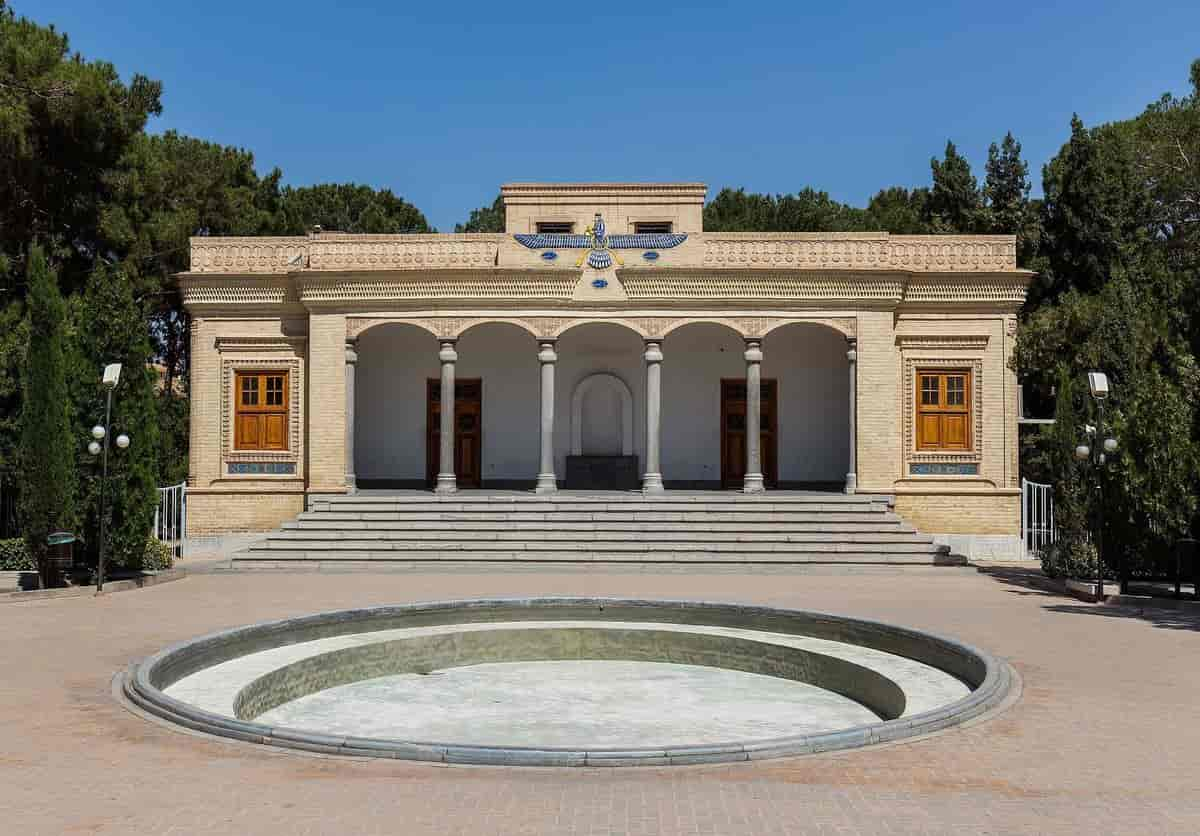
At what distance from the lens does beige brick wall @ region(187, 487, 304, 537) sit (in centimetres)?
2458

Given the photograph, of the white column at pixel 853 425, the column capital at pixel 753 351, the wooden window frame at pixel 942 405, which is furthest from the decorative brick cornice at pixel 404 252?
the wooden window frame at pixel 942 405

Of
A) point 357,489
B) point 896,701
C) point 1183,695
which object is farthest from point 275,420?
point 1183,695

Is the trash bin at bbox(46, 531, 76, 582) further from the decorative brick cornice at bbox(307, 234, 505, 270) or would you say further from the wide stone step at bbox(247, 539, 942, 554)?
the decorative brick cornice at bbox(307, 234, 505, 270)

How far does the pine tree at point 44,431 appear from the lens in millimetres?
17556

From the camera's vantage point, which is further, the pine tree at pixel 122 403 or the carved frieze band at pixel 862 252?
the carved frieze band at pixel 862 252

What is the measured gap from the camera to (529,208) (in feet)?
89.2

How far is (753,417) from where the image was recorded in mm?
23875

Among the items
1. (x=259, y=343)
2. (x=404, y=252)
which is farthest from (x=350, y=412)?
(x=404, y=252)

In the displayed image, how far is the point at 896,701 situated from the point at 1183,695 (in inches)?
95.5

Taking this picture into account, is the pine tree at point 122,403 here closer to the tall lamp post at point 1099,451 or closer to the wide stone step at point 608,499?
the wide stone step at point 608,499

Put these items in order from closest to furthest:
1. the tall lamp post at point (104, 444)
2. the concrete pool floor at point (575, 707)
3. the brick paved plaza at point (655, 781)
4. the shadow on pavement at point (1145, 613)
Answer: the brick paved plaza at point (655, 781) < the concrete pool floor at point (575, 707) < the shadow on pavement at point (1145, 613) < the tall lamp post at point (104, 444)

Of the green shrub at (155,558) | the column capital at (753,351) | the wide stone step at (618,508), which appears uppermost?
the column capital at (753,351)

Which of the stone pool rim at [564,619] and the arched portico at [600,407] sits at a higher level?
the arched portico at [600,407]

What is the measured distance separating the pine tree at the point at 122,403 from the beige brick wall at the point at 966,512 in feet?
49.2
